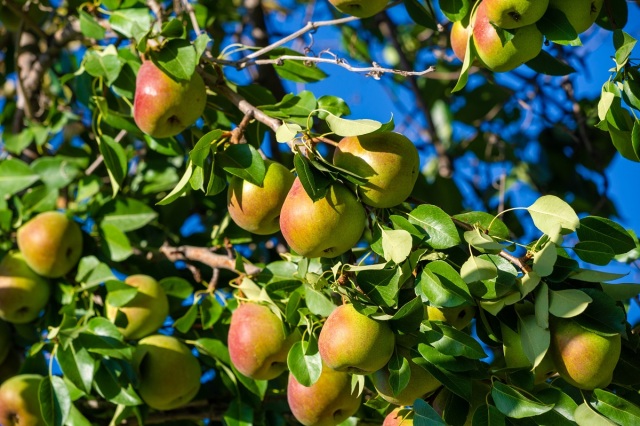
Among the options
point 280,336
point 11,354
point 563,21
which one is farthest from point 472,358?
point 11,354

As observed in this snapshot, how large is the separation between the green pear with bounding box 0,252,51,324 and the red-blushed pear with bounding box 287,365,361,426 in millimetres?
965

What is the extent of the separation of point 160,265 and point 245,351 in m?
0.83

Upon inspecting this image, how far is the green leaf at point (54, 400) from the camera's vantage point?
7.03ft

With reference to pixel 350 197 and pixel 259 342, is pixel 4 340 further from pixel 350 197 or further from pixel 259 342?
pixel 350 197

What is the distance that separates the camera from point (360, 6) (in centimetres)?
184

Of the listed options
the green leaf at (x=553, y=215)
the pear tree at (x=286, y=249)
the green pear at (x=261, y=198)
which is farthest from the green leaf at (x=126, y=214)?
the green leaf at (x=553, y=215)

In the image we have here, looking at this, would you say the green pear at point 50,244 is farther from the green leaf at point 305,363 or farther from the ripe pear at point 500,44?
the ripe pear at point 500,44

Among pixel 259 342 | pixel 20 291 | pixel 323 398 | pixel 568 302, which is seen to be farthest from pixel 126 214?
pixel 568 302

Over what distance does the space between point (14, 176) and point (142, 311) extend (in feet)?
2.33

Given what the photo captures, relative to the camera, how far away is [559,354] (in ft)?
5.12

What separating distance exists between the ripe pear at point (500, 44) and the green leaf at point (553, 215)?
32 centimetres

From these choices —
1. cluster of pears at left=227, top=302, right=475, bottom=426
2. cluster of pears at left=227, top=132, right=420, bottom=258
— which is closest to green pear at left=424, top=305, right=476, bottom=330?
cluster of pears at left=227, top=302, right=475, bottom=426

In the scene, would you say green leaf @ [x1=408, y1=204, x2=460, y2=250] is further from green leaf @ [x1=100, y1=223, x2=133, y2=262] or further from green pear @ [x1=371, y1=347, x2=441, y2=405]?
green leaf @ [x1=100, y1=223, x2=133, y2=262]

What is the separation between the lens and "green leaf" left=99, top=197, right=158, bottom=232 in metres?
2.55
